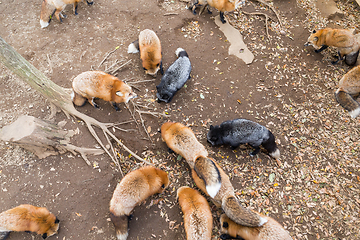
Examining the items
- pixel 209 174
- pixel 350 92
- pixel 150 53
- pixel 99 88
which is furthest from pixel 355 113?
pixel 99 88

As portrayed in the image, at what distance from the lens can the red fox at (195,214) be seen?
14.0 ft

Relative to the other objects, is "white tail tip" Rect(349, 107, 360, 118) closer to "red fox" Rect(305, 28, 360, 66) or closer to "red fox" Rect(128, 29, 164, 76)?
"red fox" Rect(305, 28, 360, 66)

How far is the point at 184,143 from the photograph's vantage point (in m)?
5.03

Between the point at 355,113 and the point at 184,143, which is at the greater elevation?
the point at 355,113

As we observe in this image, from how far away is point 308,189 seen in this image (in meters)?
5.18

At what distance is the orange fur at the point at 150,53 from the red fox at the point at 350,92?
664 centimetres

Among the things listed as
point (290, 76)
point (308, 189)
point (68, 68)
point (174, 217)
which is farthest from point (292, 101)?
point (68, 68)

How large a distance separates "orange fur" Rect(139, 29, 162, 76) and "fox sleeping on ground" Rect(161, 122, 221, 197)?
2.20m

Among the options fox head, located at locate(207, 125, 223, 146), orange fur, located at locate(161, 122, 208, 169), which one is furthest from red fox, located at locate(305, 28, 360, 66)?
orange fur, located at locate(161, 122, 208, 169)

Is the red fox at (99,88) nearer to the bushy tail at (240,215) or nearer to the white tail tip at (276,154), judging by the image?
the bushy tail at (240,215)

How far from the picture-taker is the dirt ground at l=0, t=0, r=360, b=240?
468 cm

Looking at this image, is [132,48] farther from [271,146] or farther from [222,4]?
[271,146]

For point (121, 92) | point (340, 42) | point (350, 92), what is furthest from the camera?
point (340, 42)

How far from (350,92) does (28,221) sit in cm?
1046
